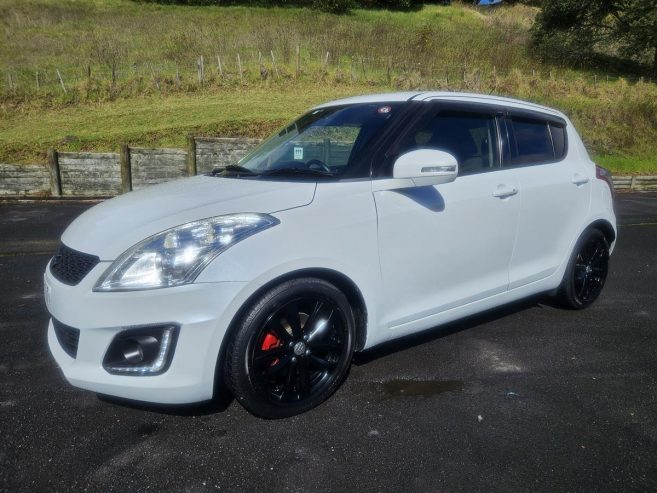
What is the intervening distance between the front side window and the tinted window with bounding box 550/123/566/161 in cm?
77

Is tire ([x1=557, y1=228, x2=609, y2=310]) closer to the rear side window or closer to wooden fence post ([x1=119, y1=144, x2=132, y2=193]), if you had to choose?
the rear side window

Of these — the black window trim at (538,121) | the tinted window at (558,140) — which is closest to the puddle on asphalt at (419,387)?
the black window trim at (538,121)

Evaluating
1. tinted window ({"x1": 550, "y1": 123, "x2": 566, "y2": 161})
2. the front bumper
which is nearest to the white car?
the front bumper

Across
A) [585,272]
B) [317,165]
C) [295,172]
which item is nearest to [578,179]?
[585,272]

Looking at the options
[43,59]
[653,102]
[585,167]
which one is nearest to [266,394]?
[585,167]

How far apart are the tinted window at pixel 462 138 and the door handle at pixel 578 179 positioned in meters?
0.89

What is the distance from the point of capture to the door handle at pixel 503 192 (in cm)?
349

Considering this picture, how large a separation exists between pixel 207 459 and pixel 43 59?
29839 millimetres

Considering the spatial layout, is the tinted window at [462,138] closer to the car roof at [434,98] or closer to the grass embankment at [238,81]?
the car roof at [434,98]

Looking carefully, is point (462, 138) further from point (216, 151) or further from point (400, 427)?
point (216, 151)

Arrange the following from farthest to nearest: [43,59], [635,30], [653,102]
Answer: [635,30] → [43,59] → [653,102]

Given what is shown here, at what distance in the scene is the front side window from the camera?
3.30 meters

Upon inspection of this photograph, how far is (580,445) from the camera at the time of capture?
263cm

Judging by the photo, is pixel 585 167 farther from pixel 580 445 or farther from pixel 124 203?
pixel 124 203
